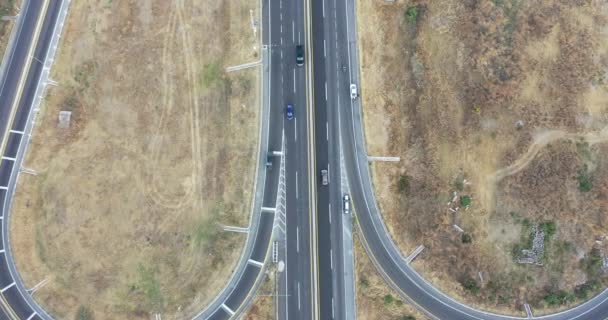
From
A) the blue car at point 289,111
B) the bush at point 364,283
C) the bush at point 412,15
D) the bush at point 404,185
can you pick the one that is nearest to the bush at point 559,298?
the bush at point 404,185

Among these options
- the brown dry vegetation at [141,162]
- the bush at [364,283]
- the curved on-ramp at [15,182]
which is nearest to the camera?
the bush at [364,283]

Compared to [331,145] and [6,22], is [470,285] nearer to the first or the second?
[331,145]

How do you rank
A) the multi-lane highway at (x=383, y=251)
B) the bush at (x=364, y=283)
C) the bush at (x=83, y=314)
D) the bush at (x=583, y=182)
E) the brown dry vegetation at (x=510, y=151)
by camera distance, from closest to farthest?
1. the bush at (x=583, y=182)
2. the brown dry vegetation at (x=510, y=151)
3. the multi-lane highway at (x=383, y=251)
4. the bush at (x=364, y=283)
5. the bush at (x=83, y=314)

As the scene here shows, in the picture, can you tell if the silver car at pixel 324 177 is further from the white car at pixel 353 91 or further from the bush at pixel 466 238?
the bush at pixel 466 238

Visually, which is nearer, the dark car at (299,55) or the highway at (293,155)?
the highway at (293,155)

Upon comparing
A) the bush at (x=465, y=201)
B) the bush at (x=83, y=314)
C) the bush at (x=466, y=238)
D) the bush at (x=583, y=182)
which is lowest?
the bush at (x=83, y=314)

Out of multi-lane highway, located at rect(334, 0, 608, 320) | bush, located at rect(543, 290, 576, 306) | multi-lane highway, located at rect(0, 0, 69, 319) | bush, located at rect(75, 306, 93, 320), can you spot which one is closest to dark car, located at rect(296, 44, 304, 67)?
multi-lane highway, located at rect(334, 0, 608, 320)

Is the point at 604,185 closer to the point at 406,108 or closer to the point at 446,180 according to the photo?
the point at 446,180

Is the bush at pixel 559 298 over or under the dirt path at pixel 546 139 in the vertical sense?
under

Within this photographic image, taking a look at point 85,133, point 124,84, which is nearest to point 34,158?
point 85,133
